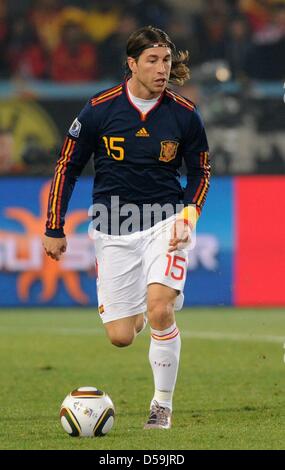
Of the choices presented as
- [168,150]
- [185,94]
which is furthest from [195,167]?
[185,94]

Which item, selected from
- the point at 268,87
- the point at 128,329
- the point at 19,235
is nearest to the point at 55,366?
the point at 128,329

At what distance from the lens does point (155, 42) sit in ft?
21.1

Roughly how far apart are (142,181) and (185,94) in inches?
309

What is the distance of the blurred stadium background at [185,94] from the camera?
43.6ft

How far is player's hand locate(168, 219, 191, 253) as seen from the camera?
6.33 metres

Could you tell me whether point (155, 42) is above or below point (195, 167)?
above

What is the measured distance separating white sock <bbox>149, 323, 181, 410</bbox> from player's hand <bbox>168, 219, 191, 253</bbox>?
47 cm

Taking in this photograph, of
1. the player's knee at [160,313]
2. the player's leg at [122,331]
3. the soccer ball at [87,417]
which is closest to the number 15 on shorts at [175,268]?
the player's knee at [160,313]

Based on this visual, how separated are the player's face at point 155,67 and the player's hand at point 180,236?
30.0 inches

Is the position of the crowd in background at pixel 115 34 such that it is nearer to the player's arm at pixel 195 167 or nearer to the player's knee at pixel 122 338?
the player's arm at pixel 195 167

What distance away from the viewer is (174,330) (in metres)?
6.55

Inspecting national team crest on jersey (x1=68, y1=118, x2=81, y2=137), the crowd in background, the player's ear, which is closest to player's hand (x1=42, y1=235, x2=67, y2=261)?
national team crest on jersey (x1=68, y1=118, x2=81, y2=137)

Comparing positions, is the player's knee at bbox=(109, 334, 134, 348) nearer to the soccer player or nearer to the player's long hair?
the soccer player

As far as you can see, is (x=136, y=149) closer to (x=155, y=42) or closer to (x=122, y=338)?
(x=155, y=42)
